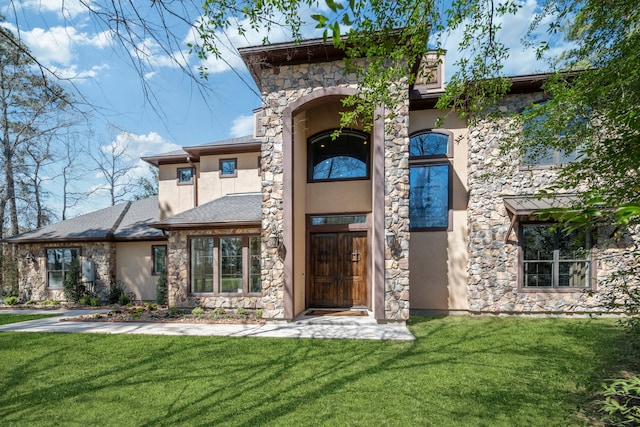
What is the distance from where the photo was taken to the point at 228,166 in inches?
454

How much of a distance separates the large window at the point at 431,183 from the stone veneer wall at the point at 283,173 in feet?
5.34

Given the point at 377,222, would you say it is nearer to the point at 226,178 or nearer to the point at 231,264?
the point at 231,264

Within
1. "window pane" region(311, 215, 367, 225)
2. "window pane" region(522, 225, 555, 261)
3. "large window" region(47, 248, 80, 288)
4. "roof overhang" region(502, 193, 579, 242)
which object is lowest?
"large window" region(47, 248, 80, 288)

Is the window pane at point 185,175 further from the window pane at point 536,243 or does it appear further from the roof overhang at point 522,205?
the window pane at point 536,243

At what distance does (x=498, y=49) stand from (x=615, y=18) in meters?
1.11

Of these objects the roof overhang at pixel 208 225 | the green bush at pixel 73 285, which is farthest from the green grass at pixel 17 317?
the roof overhang at pixel 208 225

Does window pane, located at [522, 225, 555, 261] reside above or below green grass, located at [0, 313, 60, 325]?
above

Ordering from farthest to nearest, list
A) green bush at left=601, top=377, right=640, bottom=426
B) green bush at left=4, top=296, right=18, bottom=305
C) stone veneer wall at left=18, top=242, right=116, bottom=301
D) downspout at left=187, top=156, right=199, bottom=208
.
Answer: downspout at left=187, top=156, right=199, bottom=208 → stone veneer wall at left=18, top=242, right=116, bottom=301 → green bush at left=4, top=296, right=18, bottom=305 → green bush at left=601, top=377, right=640, bottom=426

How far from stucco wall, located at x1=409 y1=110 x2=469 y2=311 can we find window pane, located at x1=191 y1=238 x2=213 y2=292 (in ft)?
19.6

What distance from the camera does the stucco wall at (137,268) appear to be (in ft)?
37.2

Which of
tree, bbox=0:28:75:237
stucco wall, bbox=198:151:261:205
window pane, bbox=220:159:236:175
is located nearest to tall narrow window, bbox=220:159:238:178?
window pane, bbox=220:159:236:175

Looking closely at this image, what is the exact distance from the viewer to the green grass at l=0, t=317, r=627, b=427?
324 cm

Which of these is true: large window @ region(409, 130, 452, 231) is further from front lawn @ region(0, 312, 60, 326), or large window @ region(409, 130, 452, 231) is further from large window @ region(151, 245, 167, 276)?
front lawn @ region(0, 312, 60, 326)

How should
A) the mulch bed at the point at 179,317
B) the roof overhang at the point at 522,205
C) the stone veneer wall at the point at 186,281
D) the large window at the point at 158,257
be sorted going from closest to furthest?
the roof overhang at the point at 522,205 < the mulch bed at the point at 179,317 < the stone veneer wall at the point at 186,281 < the large window at the point at 158,257
